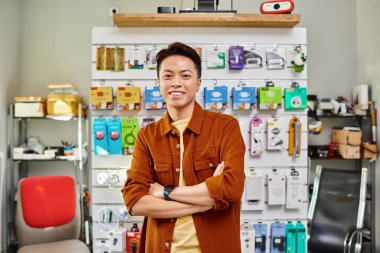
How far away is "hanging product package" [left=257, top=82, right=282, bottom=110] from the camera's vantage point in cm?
322

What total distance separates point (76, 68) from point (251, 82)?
274cm

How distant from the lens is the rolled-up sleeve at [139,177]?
5.41 feet

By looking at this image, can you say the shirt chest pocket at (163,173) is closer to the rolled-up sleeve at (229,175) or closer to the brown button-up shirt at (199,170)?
the brown button-up shirt at (199,170)

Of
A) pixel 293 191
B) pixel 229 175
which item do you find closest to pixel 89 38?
pixel 293 191

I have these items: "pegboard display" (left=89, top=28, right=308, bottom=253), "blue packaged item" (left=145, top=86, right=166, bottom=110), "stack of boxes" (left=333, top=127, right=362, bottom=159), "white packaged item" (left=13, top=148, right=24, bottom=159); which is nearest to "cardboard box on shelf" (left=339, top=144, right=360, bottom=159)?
"stack of boxes" (left=333, top=127, right=362, bottom=159)

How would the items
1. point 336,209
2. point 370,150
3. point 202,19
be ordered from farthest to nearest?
point 370,150 < point 336,209 < point 202,19

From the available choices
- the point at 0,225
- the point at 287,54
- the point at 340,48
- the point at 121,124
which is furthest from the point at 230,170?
the point at 340,48

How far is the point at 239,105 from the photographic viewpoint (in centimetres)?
322

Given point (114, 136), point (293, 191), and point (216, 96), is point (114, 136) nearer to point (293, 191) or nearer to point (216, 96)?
point (216, 96)

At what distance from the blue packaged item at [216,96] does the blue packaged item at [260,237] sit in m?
1.13

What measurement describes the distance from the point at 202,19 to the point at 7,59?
282cm

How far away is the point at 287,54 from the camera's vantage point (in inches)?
130

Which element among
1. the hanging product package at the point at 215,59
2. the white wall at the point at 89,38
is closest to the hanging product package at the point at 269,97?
the hanging product package at the point at 215,59

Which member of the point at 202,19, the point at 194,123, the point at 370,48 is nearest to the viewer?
the point at 194,123
